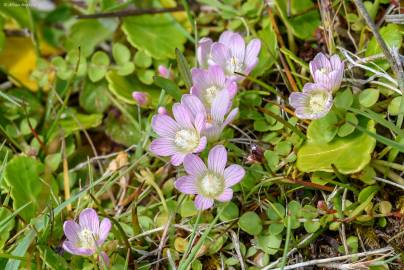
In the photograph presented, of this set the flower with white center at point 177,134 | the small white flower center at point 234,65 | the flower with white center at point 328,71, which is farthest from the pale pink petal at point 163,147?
the flower with white center at point 328,71

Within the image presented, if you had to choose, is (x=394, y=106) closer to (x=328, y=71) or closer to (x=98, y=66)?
(x=328, y=71)

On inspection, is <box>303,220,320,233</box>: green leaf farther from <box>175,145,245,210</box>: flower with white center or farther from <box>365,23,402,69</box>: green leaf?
<box>365,23,402,69</box>: green leaf

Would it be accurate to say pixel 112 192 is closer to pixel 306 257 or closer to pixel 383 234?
pixel 306 257

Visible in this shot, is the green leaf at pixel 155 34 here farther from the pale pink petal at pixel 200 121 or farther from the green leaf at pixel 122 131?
the pale pink petal at pixel 200 121

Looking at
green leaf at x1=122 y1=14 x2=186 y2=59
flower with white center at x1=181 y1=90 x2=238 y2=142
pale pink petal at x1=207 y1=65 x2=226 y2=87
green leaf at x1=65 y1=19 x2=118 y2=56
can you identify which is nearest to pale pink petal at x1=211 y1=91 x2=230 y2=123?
flower with white center at x1=181 y1=90 x2=238 y2=142

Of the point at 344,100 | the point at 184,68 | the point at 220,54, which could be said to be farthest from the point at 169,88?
the point at 344,100

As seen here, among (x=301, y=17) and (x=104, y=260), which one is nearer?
(x=104, y=260)
